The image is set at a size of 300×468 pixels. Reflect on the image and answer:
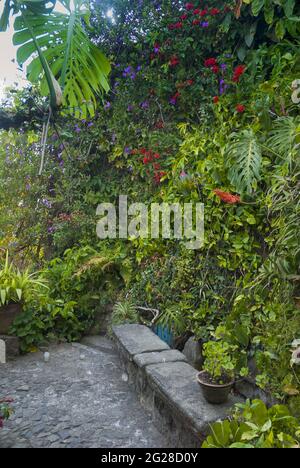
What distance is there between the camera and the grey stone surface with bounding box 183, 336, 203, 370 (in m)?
3.02

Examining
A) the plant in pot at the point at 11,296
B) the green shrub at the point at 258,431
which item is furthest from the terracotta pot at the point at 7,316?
the green shrub at the point at 258,431

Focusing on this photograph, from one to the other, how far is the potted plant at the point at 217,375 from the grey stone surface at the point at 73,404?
42 cm

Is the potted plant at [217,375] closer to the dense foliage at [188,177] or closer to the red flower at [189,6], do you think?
the dense foliage at [188,177]

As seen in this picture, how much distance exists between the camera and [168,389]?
2.20 meters

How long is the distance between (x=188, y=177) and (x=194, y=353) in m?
1.41

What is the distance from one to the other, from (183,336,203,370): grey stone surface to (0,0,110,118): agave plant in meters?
1.96

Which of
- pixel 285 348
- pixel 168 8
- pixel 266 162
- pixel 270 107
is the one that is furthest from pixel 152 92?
pixel 285 348

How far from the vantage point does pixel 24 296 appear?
11.4 feet

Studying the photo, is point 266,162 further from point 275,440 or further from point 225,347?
point 275,440

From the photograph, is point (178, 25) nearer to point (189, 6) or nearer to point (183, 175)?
point (189, 6)

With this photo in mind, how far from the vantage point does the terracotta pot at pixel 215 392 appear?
203 cm

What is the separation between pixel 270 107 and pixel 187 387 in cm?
200

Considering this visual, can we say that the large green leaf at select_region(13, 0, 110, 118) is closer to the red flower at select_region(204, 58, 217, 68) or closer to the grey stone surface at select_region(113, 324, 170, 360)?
the red flower at select_region(204, 58, 217, 68)

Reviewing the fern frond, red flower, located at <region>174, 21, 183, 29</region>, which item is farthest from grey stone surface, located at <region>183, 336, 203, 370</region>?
red flower, located at <region>174, 21, 183, 29</region>
